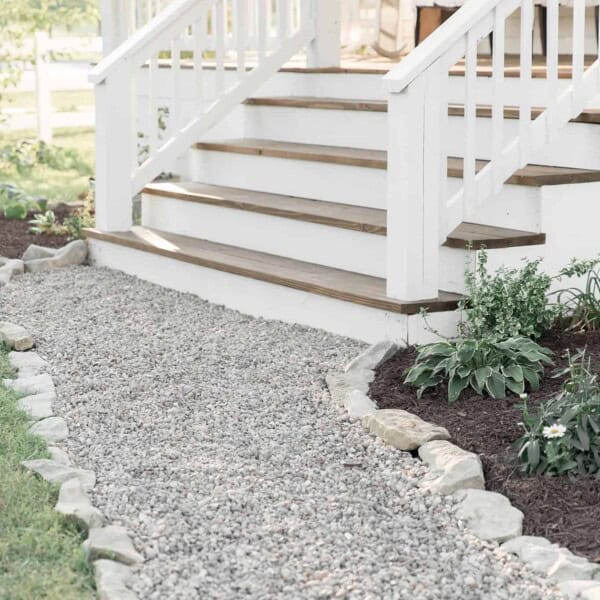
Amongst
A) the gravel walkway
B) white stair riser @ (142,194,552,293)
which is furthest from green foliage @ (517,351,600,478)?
white stair riser @ (142,194,552,293)

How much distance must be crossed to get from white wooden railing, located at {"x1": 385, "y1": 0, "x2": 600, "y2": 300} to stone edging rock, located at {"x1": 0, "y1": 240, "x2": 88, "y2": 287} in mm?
2356

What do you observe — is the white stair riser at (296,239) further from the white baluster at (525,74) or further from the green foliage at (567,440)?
the green foliage at (567,440)

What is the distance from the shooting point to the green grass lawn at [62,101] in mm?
15625

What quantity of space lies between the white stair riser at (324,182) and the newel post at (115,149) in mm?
475

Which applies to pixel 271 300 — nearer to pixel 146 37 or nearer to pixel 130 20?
pixel 146 37

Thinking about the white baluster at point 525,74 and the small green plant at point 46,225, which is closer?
the white baluster at point 525,74

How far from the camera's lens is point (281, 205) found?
5.43 meters

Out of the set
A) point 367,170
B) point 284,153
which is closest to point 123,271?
point 284,153

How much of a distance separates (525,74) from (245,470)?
6.59ft

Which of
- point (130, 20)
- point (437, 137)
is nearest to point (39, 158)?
point (130, 20)

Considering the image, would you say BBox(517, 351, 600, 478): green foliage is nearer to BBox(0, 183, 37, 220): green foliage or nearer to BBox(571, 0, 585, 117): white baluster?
BBox(571, 0, 585, 117): white baluster

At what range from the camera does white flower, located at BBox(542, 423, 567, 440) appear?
315 centimetres

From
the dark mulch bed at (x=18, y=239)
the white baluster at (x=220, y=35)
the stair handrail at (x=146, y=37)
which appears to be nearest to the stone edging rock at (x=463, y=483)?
the stair handrail at (x=146, y=37)

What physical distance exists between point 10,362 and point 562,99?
7.60 feet
